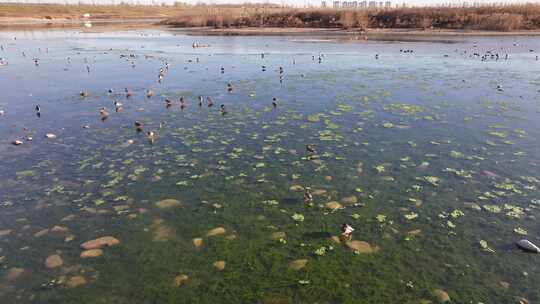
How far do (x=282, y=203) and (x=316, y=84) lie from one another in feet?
56.7

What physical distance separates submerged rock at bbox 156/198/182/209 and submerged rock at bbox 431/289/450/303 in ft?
21.9

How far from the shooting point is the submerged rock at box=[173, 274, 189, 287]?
26.0 feet

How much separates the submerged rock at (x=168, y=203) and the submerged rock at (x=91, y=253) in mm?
2205

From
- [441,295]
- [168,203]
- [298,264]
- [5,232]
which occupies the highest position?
[168,203]

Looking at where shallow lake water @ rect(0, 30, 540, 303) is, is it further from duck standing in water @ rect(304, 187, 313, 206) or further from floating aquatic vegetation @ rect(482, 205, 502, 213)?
duck standing in water @ rect(304, 187, 313, 206)

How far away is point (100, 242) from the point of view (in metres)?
9.22

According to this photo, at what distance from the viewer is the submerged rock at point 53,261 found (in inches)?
332

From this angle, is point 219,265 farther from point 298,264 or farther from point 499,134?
point 499,134

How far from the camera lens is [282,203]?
10977 mm

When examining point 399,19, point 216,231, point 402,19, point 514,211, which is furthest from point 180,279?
point 402,19

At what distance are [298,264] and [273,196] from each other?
123 inches

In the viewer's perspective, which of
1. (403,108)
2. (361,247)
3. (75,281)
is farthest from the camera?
(403,108)

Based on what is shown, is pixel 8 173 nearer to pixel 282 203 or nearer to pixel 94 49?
pixel 282 203

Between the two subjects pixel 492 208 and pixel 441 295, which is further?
pixel 492 208
